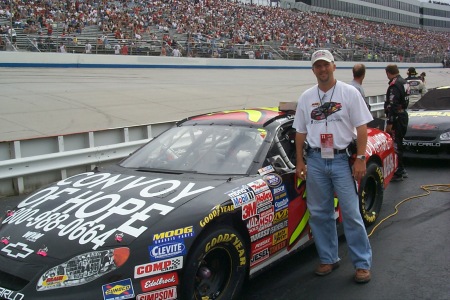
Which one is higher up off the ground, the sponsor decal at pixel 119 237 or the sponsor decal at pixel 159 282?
the sponsor decal at pixel 119 237

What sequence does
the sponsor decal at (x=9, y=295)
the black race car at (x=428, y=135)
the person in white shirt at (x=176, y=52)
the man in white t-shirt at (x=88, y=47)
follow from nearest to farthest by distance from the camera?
the sponsor decal at (x=9, y=295), the black race car at (x=428, y=135), the man in white t-shirt at (x=88, y=47), the person in white shirt at (x=176, y=52)

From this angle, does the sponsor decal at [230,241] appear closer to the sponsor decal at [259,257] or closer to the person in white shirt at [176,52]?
the sponsor decal at [259,257]

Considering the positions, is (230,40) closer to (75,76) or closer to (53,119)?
(75,76)

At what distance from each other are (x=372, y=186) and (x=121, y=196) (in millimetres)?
2959

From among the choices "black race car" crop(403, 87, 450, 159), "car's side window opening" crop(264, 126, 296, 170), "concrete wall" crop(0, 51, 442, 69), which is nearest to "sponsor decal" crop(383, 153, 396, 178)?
"car's side window opening" crop(264, 126, 296, 170)

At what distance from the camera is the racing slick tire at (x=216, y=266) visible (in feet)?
9.02

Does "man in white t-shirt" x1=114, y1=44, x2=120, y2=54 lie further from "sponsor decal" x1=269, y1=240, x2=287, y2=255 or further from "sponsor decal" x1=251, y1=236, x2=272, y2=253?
"sponsor decal" x1=251, y1=236, x2=272, y2=253

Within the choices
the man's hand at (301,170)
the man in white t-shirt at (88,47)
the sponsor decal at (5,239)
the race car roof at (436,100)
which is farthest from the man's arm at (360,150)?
the man in white t-shirt at (88,47)

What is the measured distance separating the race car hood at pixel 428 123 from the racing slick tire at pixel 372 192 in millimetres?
3052

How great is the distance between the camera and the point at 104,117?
1198cm

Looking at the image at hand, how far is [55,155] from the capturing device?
20.7 feet

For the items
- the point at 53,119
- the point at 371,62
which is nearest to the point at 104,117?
the point at 53,119

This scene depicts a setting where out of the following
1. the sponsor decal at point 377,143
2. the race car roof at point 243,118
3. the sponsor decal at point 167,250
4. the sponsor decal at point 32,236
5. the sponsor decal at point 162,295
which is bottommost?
the sponsor decal at point 162,295

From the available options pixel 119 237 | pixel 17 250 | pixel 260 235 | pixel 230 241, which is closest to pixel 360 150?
pixel 260 235
